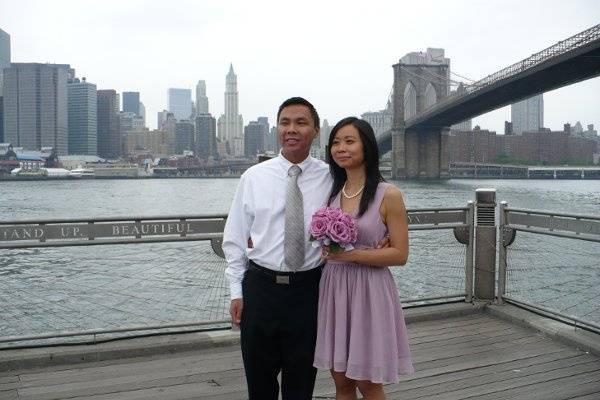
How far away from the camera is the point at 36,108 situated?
86.8m

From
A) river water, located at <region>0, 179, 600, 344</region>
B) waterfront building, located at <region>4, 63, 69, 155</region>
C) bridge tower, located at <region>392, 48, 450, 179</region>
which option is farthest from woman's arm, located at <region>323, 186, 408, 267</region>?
waterfront building, located at <region>4, 63, 69, 155</region>

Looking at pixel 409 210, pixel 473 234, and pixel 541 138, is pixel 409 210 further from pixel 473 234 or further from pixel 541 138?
pixel 541 138

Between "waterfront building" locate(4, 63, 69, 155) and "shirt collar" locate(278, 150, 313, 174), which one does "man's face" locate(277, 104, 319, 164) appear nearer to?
"shirt collar" locate(278, 150, 313, 174)

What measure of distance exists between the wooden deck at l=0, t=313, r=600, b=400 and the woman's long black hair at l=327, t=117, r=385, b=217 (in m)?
1.18

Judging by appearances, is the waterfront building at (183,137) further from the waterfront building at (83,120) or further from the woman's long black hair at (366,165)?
the woman's long black hair at (366,165)

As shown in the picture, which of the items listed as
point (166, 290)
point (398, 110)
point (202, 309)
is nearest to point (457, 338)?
point (202, 309)

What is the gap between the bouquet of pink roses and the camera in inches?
83.1

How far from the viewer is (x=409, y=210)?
432 centimetres

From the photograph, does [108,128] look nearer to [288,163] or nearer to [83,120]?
[83,120]

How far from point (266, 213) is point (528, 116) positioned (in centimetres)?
8503

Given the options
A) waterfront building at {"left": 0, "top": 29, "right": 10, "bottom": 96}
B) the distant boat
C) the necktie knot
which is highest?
waterfront building at {"left": 0, "top": 29, "right": 10, "bottom": 96}

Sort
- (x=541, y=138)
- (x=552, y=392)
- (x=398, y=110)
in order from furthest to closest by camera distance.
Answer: (x=541, y=138) → (x=398, y=110) → (x=552, y=392)

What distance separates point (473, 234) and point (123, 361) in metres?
2.53

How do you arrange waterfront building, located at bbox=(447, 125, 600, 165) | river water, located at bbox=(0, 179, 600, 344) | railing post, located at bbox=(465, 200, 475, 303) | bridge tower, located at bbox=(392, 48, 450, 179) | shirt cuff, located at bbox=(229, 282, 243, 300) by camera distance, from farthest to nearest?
waterfront building, located at bbox=(447, 125, 600, 165) < bridge tower, located at bbox=(392, 48, 450, 179) < railing post, located at bbox=(465, 200, 475, 303) < river water, located at bbox=(0, 179, 600, 344) < shirt cuff, located at bbox=(229, 282, 243, 300)
